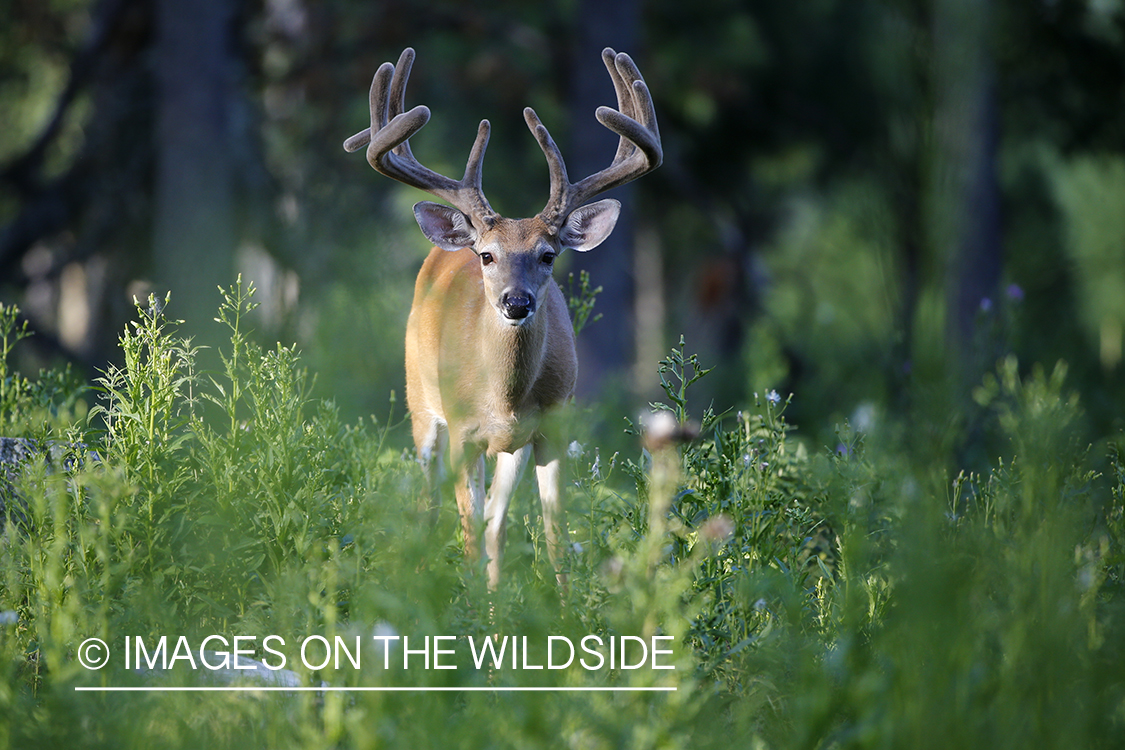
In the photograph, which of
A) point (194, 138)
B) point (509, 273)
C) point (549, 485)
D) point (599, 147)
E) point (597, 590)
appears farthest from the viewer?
point (599, 147)

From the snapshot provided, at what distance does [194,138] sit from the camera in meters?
8.70

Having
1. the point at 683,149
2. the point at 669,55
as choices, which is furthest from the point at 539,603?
the point at 683,149

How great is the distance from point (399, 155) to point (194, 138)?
4948 mm

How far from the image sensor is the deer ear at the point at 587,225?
14.6 feet

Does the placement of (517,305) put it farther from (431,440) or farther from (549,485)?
(431,440)

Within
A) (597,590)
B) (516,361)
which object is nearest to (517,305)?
(516,361)

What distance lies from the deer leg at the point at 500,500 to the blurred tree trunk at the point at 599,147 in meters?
5.89

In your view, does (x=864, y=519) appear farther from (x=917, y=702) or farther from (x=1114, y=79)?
(x=1114, y=79)

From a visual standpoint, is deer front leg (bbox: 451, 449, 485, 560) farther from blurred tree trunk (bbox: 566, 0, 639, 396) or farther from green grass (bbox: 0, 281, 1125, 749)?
blurred tree trunk (bbox: 566, 0, 639, 396)

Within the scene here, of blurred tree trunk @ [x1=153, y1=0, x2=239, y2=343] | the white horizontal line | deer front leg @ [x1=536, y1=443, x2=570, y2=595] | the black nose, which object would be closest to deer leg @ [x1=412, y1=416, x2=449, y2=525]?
deer front leg @ [x1=536, y1=443, x2=570, y2=595]

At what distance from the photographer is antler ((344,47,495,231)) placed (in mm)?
4188

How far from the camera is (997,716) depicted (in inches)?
84.6

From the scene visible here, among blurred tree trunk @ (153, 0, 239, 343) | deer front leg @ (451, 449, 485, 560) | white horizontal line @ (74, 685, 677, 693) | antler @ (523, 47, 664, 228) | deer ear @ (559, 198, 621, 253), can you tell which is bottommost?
white horizontal line @ (74, 685, 677, 693)

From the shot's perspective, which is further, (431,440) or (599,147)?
(599,147)
